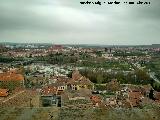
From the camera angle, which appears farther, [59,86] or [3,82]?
[59,86]

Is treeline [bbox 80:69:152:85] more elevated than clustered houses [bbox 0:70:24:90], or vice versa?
clustered houses [bbox 0:70:24:90]

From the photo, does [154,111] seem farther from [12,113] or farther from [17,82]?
[17,82]

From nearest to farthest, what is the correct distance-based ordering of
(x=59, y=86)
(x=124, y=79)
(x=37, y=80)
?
(x=59, y=86) → (x=37, y=80) → (x=124, y=79)

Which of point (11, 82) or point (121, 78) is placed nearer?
point (11, 82)

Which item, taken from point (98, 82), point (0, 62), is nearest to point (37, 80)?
point (98, 82)

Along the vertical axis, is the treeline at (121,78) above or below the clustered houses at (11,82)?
below

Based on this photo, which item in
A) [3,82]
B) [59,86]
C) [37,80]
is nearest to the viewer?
[3,82]

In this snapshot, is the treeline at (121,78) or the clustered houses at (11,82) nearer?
the clustered houses at (11,82)

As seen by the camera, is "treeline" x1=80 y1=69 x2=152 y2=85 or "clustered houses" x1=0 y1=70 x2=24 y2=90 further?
"treeline" x1=80 y1=69 x2=152 y2=85

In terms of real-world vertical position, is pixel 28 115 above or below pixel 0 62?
above

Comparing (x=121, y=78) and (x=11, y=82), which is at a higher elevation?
(x=11, y=82)
